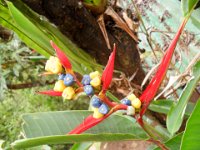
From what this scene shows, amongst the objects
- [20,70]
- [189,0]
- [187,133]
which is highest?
[189,0]

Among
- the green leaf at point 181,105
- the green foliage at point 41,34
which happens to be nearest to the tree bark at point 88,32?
the green foliage at point 41,34

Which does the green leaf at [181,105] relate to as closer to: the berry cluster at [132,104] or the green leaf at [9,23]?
the berry cluster at [132,104]

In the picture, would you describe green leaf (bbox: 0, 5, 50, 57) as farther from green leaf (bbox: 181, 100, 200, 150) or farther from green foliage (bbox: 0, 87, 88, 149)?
green foliage (bbox: 0, 87, 88, 149)

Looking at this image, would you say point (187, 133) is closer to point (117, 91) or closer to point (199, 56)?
point (199, 56)

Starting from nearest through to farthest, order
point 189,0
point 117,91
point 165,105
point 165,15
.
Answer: point 189,0 → point 165,105 → point 117,91 → point 165,15

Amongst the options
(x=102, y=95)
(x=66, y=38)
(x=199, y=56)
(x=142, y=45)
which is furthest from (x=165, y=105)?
(x=142, y=45)

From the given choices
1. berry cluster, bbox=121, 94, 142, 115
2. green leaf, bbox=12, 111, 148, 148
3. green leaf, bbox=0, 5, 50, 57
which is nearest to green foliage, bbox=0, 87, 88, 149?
green leaf, bbox=0, 5, 50, 57

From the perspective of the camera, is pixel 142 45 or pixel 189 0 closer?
pixel 189 0

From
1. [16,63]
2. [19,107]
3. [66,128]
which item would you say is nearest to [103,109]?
[66,128]
